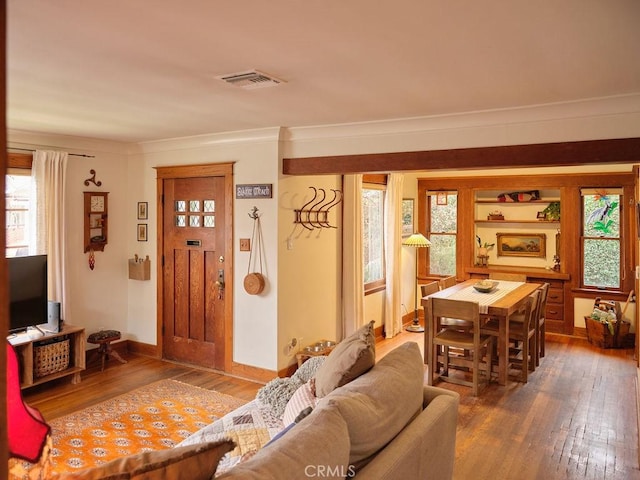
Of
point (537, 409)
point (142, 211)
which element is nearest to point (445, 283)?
point (537, 409)

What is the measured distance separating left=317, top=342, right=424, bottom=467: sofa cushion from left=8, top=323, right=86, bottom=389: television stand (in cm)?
345

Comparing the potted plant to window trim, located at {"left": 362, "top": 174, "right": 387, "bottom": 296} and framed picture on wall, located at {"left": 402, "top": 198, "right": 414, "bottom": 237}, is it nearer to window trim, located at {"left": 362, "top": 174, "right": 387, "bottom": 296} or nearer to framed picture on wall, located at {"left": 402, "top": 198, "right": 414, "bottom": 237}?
framed picture on wall, located at {"left": 402, "top": 198, "right": 414, "bottom": 237}

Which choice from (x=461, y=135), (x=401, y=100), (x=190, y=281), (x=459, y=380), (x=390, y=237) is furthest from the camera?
(x=390, y=237)

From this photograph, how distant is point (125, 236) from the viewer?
598cm

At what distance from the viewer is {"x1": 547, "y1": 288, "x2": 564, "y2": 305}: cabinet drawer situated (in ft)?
22.5

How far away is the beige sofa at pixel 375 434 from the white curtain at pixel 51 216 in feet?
12.9

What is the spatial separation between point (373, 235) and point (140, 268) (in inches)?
117

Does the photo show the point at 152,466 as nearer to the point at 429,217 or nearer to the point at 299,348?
the point at 299,348

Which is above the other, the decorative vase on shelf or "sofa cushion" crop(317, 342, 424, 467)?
the decorative vase on shelf

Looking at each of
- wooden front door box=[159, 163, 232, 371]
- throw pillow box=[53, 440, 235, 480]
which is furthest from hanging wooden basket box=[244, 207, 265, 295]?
throw pillow box=[53, 440, 235, 480]

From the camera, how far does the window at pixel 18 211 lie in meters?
4.89

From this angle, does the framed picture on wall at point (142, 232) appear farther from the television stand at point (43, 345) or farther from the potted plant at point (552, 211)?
the potted plant at point (552, 211)

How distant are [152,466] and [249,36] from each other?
174cm

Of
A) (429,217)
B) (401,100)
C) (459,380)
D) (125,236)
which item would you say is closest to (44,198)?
(125,236)
